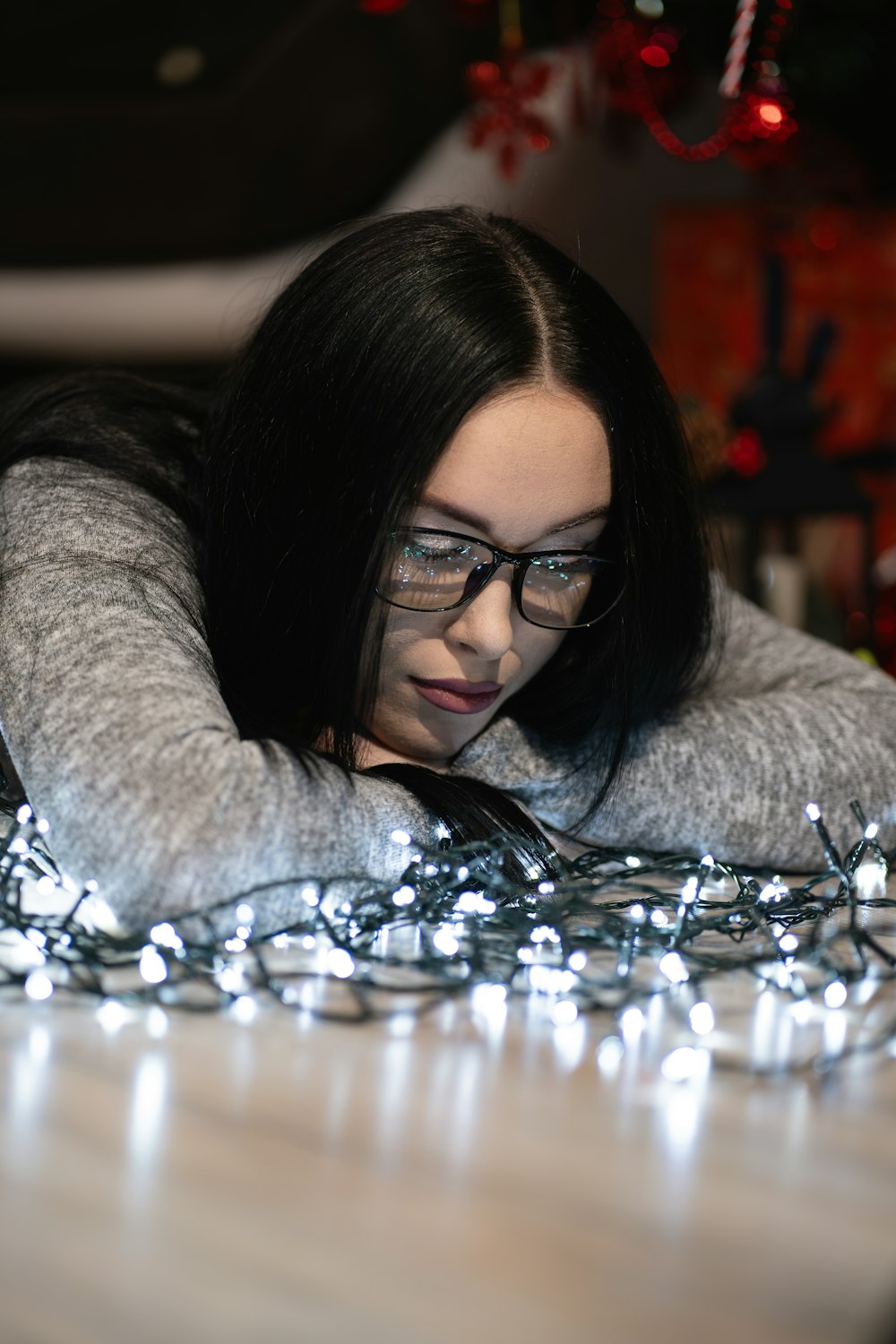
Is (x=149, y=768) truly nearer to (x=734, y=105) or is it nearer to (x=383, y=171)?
(x=734, y=105)

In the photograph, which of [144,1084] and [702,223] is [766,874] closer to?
[144,1084]

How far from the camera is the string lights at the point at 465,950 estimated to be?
651 mm

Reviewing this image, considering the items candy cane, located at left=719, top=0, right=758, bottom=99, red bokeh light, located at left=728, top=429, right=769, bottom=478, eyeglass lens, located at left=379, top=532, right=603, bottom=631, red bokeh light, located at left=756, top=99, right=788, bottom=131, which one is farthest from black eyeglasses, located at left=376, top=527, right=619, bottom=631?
red bokeh light, located at left=756, top=99, right=788, bottom=131

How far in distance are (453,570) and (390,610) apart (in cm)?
5

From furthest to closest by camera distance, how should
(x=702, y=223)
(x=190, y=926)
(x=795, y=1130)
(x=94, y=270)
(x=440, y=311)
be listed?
(x=702, y=223)
(x=94, y=270)
(x=440, y=311)
(x=190, y=926)
(x=795, y=1130)

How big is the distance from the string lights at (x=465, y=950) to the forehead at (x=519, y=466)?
7.9 inches

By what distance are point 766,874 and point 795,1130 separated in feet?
1.53

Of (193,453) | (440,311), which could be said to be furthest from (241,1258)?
(193,453)

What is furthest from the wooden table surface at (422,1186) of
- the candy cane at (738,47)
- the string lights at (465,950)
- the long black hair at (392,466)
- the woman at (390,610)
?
the candy cane at (738,47)

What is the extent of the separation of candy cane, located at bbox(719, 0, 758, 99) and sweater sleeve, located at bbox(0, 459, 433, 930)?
1254mm

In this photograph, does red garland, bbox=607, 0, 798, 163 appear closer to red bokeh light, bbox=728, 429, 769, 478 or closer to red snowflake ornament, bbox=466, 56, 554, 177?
red snowflake ornament, bbox=466, 56, 554, 177

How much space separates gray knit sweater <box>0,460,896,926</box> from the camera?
0.71 meters

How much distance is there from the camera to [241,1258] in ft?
1.39

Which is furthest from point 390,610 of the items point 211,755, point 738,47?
point 738,47
